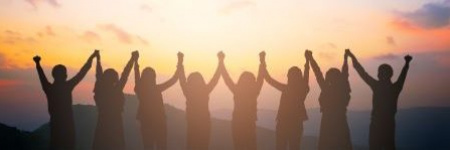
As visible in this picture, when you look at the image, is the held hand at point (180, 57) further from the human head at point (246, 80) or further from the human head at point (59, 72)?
the human head at point (59, 72)

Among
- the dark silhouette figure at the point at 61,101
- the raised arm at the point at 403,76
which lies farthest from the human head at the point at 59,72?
the raised arm at the point at 403,76

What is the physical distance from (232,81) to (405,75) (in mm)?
5096

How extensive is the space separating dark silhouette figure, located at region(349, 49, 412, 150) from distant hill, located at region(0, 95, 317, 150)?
75.1ft

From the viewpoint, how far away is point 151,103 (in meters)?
17.5

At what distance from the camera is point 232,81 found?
57.4 feet

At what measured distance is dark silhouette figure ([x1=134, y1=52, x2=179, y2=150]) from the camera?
1741cm

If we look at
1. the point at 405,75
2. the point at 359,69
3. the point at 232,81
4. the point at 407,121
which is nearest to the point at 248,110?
the point at 232,81

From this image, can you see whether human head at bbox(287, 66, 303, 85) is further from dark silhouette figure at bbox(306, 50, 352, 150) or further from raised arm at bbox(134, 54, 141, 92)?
raised arm at bbox(134, 54, 141, 92)

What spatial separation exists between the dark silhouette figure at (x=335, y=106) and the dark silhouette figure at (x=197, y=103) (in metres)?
3.32

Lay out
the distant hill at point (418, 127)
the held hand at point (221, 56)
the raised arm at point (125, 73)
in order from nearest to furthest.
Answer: the raised arm at point (125, 73)
the held hand at point (221, 56)
the distant hill at point (418, 127)

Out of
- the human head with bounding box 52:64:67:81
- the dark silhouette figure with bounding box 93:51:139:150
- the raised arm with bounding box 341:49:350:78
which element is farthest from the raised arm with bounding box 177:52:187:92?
the raised arm with bounding box 341:49:350:78

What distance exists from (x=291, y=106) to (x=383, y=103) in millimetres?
2833

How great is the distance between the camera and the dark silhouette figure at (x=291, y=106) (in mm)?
17453

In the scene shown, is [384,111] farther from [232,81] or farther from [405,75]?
[232,81]
